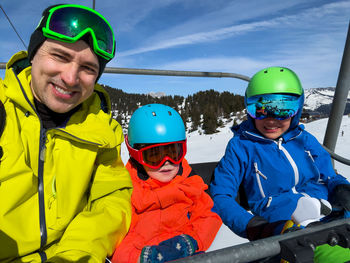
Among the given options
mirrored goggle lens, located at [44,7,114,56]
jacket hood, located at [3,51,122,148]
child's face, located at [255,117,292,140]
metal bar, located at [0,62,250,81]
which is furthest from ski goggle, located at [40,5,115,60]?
child's face, located at [255,117,292,140]

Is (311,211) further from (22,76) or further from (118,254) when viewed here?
(22,76)

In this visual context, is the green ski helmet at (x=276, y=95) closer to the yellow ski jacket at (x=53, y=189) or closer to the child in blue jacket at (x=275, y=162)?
the child in blue jacket at (x=275, y=162)

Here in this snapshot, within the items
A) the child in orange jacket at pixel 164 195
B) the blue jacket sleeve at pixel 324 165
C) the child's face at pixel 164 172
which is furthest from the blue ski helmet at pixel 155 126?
the blue jacket sleeve at pixel 324 165

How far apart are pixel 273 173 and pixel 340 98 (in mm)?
1163

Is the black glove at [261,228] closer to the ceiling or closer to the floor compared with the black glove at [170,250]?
closer to the ceiling

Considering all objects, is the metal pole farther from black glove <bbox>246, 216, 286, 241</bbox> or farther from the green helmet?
black glove <bbox>246, 216, 286, 241</bbox>

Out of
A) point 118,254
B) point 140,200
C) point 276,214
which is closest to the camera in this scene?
point 118,254

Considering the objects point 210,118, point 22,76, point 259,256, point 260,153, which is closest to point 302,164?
point 260,153

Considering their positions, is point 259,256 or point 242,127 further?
point 242,127

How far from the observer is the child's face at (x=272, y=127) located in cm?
205

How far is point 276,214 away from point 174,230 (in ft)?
2.56

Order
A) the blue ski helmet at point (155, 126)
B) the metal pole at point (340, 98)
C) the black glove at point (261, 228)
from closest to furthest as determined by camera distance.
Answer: the black glove at point (261, 228), the blue ski helmet at point (155, 126), the metal pole at point (340, 98)

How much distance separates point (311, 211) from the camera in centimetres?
175

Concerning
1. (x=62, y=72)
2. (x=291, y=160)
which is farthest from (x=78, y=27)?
(x=291, y=160)
